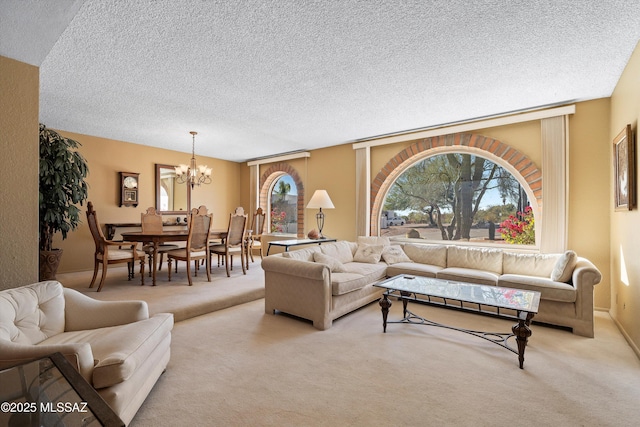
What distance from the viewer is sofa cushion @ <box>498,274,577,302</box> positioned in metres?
2.72

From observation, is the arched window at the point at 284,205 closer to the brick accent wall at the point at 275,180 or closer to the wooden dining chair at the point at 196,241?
the brick accent wall at the point at 275,180

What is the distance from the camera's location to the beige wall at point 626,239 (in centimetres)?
237

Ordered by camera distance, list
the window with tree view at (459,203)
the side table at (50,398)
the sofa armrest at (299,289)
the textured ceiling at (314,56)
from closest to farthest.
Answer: the side table at (50,398)
the textured ceiling at (314,56)
the sofa armrest at (299,289)
the window with tree view at (459,203)

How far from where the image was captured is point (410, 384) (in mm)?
1889

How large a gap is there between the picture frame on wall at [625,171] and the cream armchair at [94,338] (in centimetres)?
372

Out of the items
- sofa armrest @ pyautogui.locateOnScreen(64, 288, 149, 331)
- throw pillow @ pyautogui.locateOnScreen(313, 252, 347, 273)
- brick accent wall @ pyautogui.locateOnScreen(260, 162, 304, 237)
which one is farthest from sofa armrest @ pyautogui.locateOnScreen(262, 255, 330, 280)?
brick accent wall @ pyautogui.locateOnScreen(260, 162, 304, 237)

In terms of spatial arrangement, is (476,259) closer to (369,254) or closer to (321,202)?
(369,254)

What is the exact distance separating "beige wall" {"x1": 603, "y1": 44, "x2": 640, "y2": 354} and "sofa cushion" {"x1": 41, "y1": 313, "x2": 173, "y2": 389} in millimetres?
3462

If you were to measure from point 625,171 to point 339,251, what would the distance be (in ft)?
9.78

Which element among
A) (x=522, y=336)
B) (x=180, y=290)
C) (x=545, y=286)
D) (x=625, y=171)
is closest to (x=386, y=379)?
(x=522, y=336)

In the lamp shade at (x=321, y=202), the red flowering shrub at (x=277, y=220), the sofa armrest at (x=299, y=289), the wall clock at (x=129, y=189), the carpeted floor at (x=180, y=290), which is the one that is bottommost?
the carpeted floor at (x=180, y=290)

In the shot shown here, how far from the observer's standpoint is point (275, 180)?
23.0 ft

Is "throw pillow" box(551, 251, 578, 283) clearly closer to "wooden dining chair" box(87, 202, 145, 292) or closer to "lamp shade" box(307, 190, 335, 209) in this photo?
"lamp shade" box(307, 190, 335, 209)

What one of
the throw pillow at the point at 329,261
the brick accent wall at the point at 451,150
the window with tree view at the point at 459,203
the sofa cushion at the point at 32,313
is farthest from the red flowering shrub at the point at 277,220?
the sofa cushion at the point at 32,313
